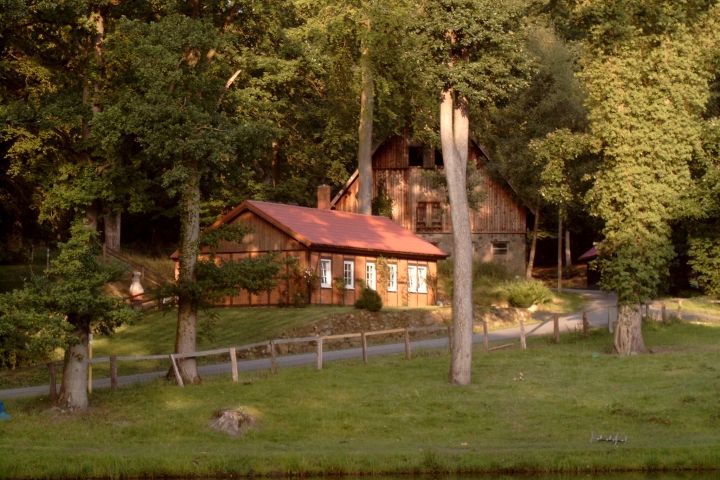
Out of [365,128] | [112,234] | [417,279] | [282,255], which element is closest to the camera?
[282,255]

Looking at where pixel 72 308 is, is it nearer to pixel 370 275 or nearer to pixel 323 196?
pixel 370 275

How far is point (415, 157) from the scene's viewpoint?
210 ft

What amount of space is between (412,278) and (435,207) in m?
13.9

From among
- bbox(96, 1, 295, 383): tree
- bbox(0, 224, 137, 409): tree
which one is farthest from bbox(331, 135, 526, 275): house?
bbox(0, 224, 137, 409): tree

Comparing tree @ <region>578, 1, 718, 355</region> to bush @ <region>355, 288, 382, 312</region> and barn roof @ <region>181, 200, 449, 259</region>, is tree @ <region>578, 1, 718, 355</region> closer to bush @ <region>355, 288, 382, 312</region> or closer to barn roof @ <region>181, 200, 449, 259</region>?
bush @ <region>355, 288, 382, 312</region>

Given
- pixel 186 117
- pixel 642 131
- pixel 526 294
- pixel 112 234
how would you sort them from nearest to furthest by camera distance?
pixel 186 117 → pixel 642 131 → pixel 526 294 → pixel 112 234

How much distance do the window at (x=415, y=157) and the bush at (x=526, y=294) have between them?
1476cm

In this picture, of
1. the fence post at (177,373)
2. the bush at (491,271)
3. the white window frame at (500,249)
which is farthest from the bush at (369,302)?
the white window frame at (500,249)

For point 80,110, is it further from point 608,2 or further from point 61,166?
point 608,2

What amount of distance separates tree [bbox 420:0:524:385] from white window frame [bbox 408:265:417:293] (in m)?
23.1

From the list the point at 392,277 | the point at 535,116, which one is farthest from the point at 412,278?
the point at 535,116

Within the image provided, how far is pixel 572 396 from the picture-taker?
2438 centimetres

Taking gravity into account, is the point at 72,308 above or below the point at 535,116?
below

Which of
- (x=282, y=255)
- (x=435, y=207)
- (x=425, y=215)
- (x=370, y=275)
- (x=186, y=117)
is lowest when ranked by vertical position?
(x=370, y=275)
